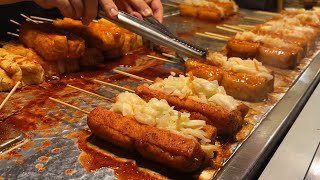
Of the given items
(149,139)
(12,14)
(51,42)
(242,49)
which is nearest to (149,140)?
(149,139)

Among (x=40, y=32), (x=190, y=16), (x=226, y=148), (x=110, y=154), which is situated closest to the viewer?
(x=110, y=154)

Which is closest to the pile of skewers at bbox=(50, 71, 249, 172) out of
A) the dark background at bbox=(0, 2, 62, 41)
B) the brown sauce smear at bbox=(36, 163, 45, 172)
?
the brown sauce smear at bbox=(36, 163, 45, 172)

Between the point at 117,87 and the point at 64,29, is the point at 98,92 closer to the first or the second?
the point at 117,87

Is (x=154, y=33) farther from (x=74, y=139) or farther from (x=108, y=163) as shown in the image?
(x=108, y=163)

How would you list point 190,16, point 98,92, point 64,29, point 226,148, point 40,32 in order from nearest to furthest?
point 226,148 → point 98,92 → point 40,32 → point 64,29 → point 190,16

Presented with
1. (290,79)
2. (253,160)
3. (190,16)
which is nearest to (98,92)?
(253,160)

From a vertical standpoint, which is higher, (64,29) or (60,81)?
(64,29)

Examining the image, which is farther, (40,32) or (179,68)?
(179,68)

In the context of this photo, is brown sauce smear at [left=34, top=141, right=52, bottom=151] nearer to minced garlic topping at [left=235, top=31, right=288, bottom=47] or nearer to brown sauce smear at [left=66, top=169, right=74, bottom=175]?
brown sauce smear at [left=66, top=169, right=74, bottom=175]
